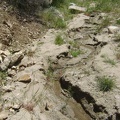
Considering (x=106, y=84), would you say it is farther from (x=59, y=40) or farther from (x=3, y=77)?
(x=59, y=40)

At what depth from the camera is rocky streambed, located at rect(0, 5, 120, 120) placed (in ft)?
15.3

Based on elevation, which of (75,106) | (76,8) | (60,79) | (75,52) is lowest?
(75,106)

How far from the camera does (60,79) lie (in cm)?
547

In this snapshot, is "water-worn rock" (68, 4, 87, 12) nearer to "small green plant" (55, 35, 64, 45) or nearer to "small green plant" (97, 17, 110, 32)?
"small green plant" (97, 17, 110, 32)

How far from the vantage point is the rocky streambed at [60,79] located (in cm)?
465

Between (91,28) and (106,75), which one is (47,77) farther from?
(91,28)

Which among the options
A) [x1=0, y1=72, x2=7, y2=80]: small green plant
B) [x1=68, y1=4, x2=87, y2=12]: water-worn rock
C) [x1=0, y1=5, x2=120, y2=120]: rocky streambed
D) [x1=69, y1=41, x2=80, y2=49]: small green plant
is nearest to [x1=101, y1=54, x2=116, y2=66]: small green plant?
[x1=0, y1=5, x2=120, y2=120]: rocky streambed

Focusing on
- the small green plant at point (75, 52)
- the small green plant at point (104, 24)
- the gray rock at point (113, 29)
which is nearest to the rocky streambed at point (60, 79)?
the small green plant at point (75, 52)

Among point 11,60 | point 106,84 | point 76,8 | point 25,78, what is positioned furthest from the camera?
point 76,8

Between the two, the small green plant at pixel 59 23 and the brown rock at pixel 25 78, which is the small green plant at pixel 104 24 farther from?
the brown rock at pixel 25 78

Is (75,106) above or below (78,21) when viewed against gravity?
below

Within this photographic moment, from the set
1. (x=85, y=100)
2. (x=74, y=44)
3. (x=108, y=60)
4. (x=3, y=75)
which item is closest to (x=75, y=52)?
(x=74, y=44)

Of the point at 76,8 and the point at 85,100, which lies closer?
the point at 85,100

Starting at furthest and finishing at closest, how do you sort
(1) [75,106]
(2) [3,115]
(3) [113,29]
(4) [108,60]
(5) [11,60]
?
(3) [113,29]
(4) [108,60]
(5) [11,60]
(1) [75,106]
(2) [3,115]
